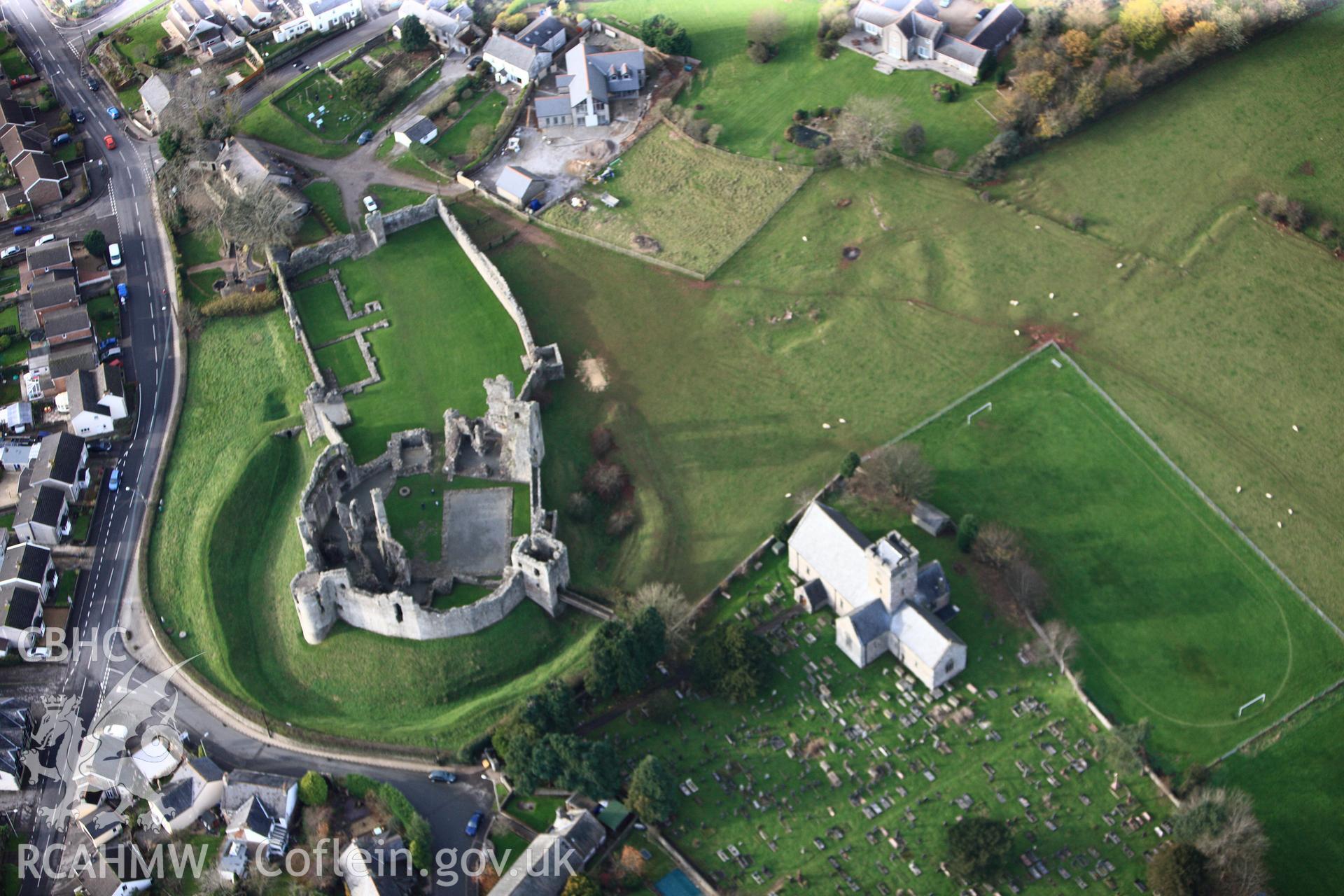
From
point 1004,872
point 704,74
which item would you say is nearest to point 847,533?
point 1004,872

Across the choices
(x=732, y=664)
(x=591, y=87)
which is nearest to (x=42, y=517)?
(x=732, y=664)

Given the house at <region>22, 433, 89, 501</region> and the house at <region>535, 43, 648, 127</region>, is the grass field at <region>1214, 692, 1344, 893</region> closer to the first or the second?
the house at <region>535, 43, 648, 127</region>

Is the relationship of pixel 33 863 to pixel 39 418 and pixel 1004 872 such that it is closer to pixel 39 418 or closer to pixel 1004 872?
pixel 39 418

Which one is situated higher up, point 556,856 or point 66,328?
point 66,328

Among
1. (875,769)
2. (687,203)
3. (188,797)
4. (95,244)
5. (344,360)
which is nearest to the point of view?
(188,797)

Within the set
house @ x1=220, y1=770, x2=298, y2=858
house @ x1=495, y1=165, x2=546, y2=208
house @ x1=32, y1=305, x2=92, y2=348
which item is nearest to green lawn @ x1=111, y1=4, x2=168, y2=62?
house @ x1=32, y1=305, x2=92, y2=348

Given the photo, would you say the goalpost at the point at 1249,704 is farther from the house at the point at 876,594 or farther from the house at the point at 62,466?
the house at the point at 62,466

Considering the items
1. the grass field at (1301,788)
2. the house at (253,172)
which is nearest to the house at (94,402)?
the house at (253,172)

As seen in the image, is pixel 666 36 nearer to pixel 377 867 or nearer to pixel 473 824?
pixel 473 824
